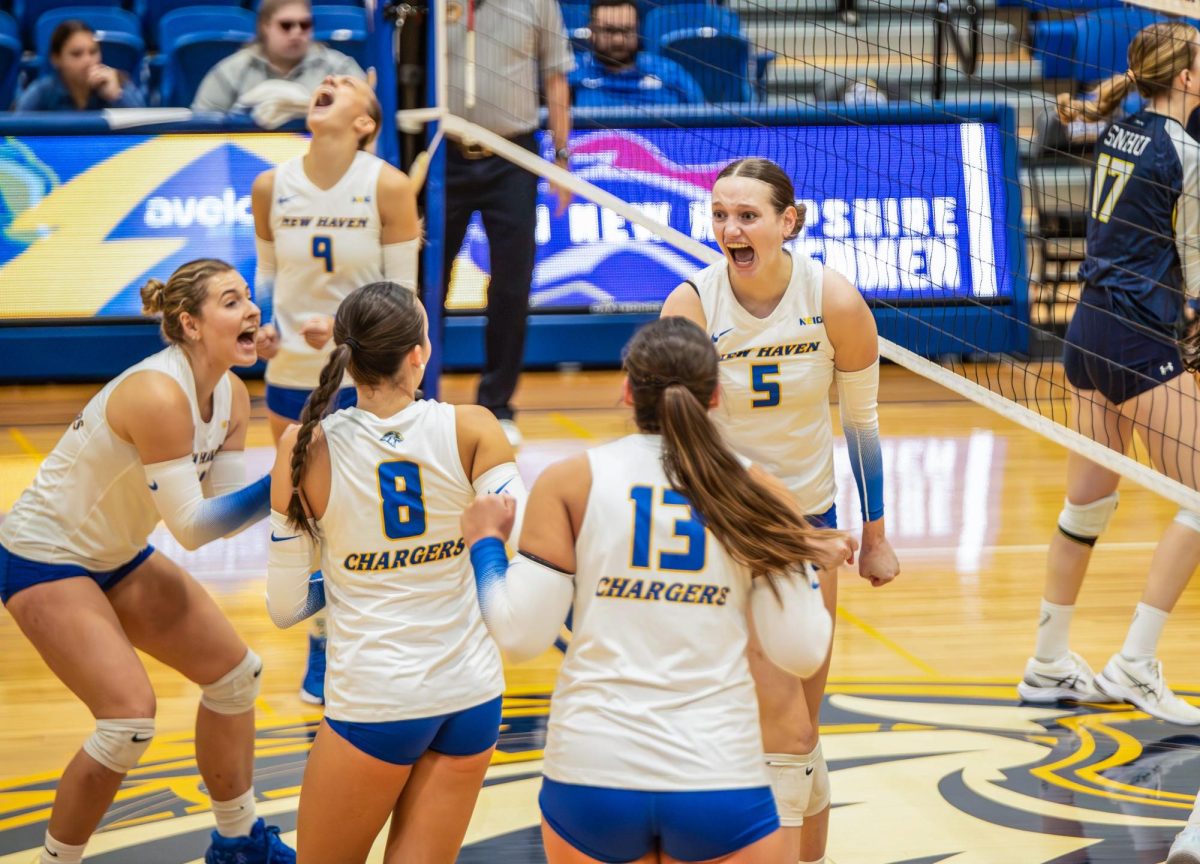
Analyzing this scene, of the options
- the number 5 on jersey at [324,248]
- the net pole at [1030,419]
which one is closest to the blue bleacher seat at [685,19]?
the number 5 on jersey at [324,248]

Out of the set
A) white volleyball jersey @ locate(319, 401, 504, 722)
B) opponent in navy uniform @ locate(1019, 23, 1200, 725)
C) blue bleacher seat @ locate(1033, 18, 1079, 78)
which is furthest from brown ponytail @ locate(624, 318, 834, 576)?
blue bleacher seat @ locate(1033, 18, 1079, 78)

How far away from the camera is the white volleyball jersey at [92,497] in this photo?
3977mm

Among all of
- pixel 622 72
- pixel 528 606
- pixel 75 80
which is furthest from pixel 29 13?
pixel 528 606

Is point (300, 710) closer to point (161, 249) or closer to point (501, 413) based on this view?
point (501, 413)

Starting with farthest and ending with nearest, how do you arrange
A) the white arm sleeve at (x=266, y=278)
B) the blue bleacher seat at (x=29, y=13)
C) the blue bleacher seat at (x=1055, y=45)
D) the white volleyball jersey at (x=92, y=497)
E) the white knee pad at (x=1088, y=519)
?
the blue bleacher seat at (x=1055, y=45), the blue bleacher seat at (x=29, y=13), the white arm sleeve at (x=266, y=278), the white knee pad at (x=1088, y=519), the white volleyball jersey at (x=92, y=497)

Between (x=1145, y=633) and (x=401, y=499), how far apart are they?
311cm

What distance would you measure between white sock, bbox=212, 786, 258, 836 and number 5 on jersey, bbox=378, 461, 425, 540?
129 cm

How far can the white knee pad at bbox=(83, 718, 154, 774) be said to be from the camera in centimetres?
378

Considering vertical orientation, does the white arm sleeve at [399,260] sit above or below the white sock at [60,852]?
above

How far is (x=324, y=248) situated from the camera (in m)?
5.66

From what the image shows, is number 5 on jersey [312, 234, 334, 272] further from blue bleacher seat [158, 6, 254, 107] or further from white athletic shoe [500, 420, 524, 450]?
blue bleacher seat [158, 6, 254, 107]

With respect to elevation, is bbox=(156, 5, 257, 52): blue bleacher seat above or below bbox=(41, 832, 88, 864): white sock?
above

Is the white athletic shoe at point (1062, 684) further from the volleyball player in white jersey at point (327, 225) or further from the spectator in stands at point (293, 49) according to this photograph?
the spectator in stands at point (293, 49)

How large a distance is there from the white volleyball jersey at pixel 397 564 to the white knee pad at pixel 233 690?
2.92 feet
